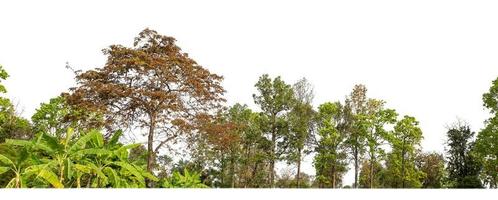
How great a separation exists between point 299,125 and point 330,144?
2.66 metres

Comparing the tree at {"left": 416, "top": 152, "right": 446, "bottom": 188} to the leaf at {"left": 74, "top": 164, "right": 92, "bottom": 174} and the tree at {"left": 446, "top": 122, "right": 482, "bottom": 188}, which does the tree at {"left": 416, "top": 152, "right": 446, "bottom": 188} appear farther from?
the leaf at {"left": 74, "top": 164, "right": 92, "bottom": 174}

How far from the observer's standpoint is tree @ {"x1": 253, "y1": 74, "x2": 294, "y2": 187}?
36219mm

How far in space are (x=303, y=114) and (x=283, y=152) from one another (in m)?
3.25

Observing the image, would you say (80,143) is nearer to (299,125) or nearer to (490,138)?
(490,138)

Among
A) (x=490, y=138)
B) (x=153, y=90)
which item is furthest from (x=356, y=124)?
(x=153, y=90)

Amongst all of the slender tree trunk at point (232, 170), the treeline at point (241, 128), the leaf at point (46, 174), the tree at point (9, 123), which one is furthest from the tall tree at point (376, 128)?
the leaf at point (46, 174)

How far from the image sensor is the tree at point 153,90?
67.3 feet

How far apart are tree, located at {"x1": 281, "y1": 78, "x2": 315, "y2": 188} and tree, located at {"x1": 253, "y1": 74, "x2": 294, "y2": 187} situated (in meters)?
0.54

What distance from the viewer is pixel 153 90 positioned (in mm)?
21078

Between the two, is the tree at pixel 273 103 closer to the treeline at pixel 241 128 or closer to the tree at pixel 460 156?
the treeline at pixel 241 128
